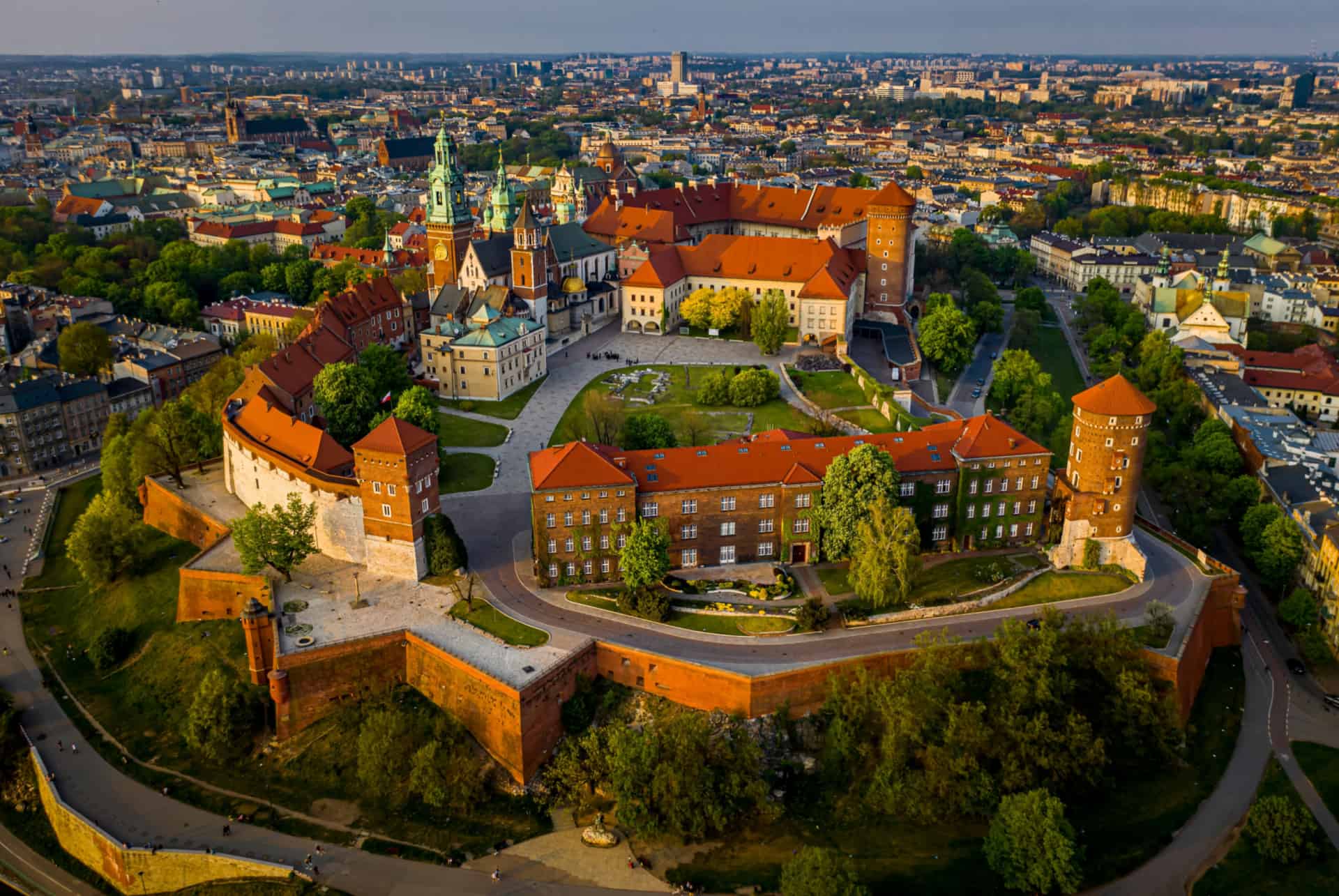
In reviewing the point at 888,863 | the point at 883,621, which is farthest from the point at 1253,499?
the point at 888,863

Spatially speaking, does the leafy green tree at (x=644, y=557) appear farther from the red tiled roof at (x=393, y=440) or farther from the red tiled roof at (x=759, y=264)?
the red tiled roof at (x=759, y=264)

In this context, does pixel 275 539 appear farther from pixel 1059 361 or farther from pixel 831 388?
pixel 1059 361

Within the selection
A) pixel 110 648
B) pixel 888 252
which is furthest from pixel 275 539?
pixel 888 252

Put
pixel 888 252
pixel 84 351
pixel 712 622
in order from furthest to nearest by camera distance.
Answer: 1. pixel 888 252
2. pixel 84 351
3. pixel 712 622

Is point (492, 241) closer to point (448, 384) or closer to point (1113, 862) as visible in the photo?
point (448, 384)

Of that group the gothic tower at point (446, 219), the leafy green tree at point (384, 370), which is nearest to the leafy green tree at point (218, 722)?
the leafy green tree at point (384, 370)

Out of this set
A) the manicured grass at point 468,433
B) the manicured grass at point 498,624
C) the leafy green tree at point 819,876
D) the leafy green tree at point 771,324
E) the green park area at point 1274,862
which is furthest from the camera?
the leafy green tree at point 771,324
